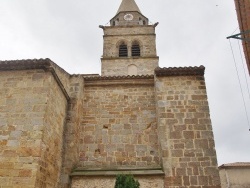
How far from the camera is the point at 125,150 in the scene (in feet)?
24.7

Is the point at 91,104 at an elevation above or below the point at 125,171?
above

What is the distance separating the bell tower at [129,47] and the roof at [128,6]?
45.1 inches

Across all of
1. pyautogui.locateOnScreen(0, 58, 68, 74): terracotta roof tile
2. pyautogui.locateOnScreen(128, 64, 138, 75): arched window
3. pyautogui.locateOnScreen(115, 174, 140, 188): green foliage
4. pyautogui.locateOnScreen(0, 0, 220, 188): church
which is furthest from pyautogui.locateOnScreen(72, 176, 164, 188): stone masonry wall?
pyautogui.locateOnScreen(128, 64, 138, 75): arched window

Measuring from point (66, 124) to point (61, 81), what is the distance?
1242mm

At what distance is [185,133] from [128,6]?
21.8 metres

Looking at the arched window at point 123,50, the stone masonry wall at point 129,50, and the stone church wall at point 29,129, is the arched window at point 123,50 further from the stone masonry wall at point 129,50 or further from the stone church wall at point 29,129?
the stone church wall at point 29,129

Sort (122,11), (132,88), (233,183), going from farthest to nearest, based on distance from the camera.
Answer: (122,11), (233,183), (132,88)

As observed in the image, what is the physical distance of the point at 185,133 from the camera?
7156 millimetres

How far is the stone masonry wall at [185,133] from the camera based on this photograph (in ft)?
21.7

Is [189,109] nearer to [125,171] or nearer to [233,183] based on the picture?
[125,171]

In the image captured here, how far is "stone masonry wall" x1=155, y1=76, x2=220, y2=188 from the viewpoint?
6.61 metres

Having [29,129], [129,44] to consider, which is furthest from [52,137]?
[129,44]

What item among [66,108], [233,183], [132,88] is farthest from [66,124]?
[233,183]

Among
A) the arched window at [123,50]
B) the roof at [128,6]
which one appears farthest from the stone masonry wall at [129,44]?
the roof at [128,6]
